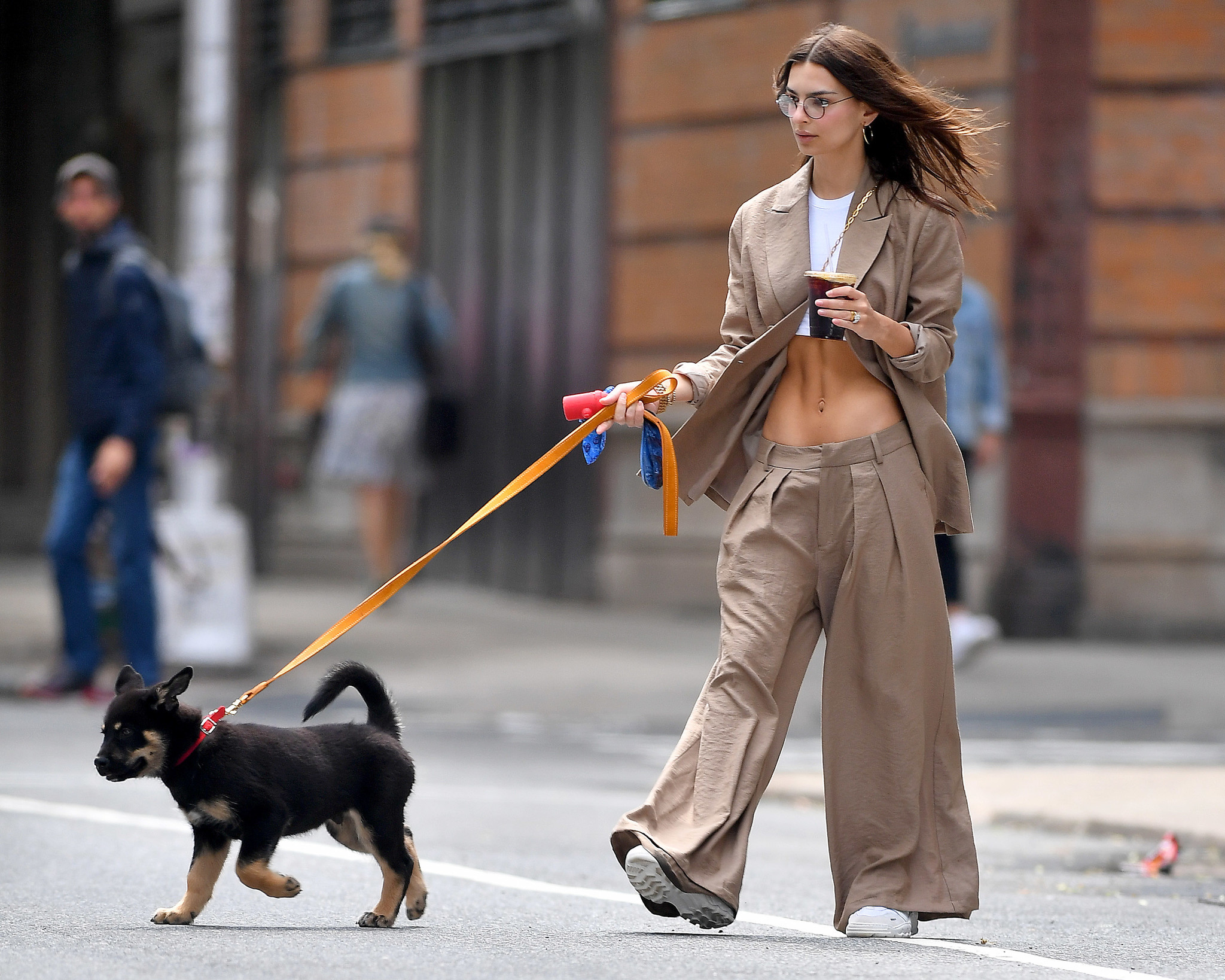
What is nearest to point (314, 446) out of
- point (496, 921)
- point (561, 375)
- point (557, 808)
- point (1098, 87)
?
point (561, 375)

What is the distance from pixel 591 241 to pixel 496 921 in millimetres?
9593

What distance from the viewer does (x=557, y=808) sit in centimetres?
788

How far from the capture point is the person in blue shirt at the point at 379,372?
1381cm

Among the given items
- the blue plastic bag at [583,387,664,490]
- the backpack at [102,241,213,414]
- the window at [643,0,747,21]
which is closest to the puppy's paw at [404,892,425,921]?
the blue plastic bag at [583,387,664,490]

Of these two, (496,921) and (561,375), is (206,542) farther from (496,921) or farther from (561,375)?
(496,921)

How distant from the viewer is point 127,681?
4926 millimetres

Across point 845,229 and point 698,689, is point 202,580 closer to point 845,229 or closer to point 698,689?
point 698,689

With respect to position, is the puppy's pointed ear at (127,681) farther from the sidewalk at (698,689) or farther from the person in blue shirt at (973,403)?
the person in blue shirt at (973,403)

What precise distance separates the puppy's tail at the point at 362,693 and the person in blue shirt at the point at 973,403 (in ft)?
18.3

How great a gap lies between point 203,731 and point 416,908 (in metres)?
0.70

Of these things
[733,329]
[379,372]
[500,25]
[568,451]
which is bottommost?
[379,372]

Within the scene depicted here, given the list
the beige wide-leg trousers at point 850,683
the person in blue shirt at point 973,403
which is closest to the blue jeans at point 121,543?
the person in blue shirt at point 973,403

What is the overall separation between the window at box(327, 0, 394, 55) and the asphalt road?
27.6 feet

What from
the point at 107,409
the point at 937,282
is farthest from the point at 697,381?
the point at 107,409
